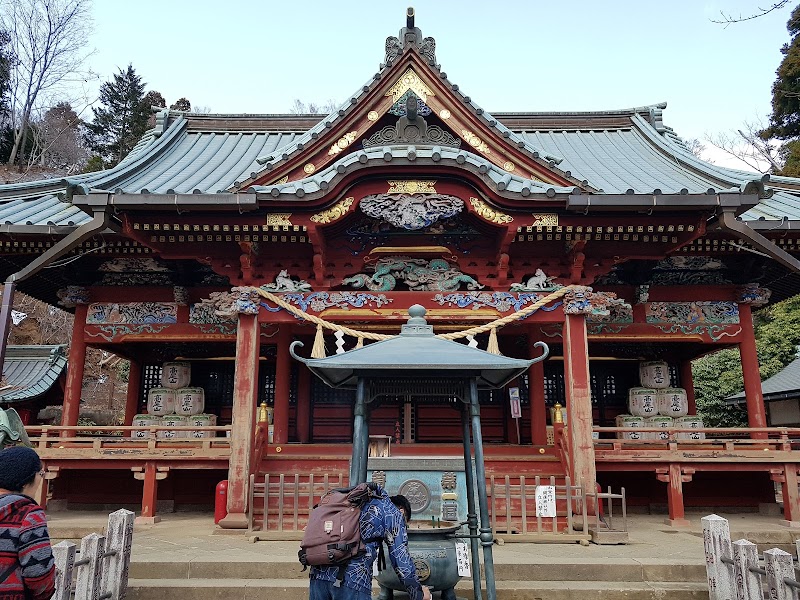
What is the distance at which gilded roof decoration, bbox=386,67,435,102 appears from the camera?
33.4 feet

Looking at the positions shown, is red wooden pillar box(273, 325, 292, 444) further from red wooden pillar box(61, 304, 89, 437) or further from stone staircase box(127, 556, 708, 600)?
stone staircase box(127, 556, 708, 600)

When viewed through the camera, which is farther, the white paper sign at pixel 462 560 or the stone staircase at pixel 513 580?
the stone staircase at pixel 513 580

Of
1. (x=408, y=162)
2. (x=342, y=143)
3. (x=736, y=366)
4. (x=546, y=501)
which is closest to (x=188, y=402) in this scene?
(x=342, y=143)

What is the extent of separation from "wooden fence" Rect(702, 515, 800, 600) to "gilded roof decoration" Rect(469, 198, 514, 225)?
200 inches

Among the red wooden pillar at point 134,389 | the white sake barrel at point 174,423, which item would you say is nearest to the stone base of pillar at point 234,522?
the white sake barrel at point 174,423

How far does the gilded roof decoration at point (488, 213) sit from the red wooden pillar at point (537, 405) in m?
3.72

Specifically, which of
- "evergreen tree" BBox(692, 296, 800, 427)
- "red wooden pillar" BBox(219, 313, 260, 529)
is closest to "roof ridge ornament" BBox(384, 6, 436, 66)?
"red wooden pillar" BBox(219, 313, 260, 529)

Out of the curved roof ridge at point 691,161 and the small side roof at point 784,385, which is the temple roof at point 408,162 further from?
the small side roof at point 784,385

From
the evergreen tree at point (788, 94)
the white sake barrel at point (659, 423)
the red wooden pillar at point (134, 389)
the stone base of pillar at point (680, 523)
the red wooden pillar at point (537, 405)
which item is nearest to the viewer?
the stone base of pillar at point (680, 523)

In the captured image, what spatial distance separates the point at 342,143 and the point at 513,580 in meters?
7.19

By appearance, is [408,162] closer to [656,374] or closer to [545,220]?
[545,220]

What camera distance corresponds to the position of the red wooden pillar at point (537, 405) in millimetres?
12109

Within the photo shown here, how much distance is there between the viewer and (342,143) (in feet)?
33.3

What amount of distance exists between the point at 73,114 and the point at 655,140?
48905mm
